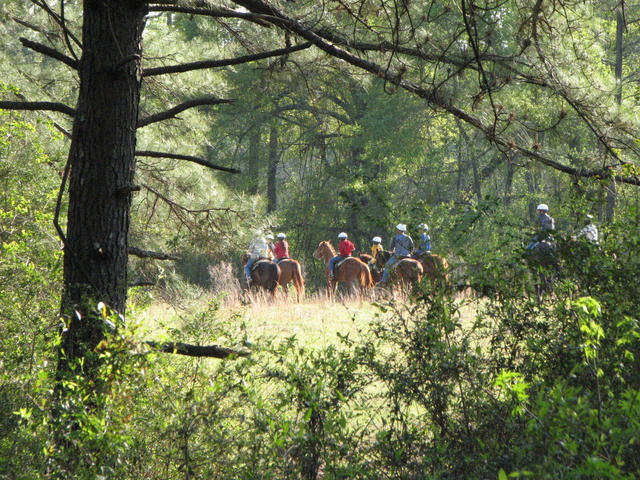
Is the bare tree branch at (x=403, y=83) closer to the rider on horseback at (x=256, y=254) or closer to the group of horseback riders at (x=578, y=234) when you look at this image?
the group of horseback riders at (x=578, y=234)

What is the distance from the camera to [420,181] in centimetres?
2820

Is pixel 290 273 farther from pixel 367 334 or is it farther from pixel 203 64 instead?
pixel 367 334

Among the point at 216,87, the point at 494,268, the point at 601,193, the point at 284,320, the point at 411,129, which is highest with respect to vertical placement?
the point at 411,129

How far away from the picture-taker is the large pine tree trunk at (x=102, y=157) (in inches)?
148

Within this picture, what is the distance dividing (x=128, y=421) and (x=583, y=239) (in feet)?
8.09

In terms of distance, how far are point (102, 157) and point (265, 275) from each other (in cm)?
1240

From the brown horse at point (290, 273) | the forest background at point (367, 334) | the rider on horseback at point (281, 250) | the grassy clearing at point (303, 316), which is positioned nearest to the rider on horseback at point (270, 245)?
the rider on horseback at point (281, 250)

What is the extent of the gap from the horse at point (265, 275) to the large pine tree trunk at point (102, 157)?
1215 centimetres

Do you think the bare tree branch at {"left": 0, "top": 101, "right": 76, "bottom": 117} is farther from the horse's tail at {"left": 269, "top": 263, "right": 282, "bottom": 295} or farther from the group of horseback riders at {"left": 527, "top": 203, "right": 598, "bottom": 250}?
the horse's tail at {"left": 269, "top": 263, "right": 282, "bottom": 295}

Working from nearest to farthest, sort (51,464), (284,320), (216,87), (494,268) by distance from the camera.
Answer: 1. (51,464)
2. (494,268)
3. (216,87)
4. (284,320)

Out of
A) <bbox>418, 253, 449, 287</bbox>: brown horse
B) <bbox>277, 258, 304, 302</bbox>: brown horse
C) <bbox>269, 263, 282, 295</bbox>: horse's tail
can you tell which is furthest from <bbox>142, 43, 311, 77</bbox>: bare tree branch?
<bbox>277, 258, 304, 302</bbox>: brown horse

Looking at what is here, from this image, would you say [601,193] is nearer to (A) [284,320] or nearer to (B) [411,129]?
(A) [284,320]

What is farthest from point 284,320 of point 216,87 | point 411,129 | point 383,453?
point 411,129

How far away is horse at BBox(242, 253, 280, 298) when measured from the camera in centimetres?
1605
